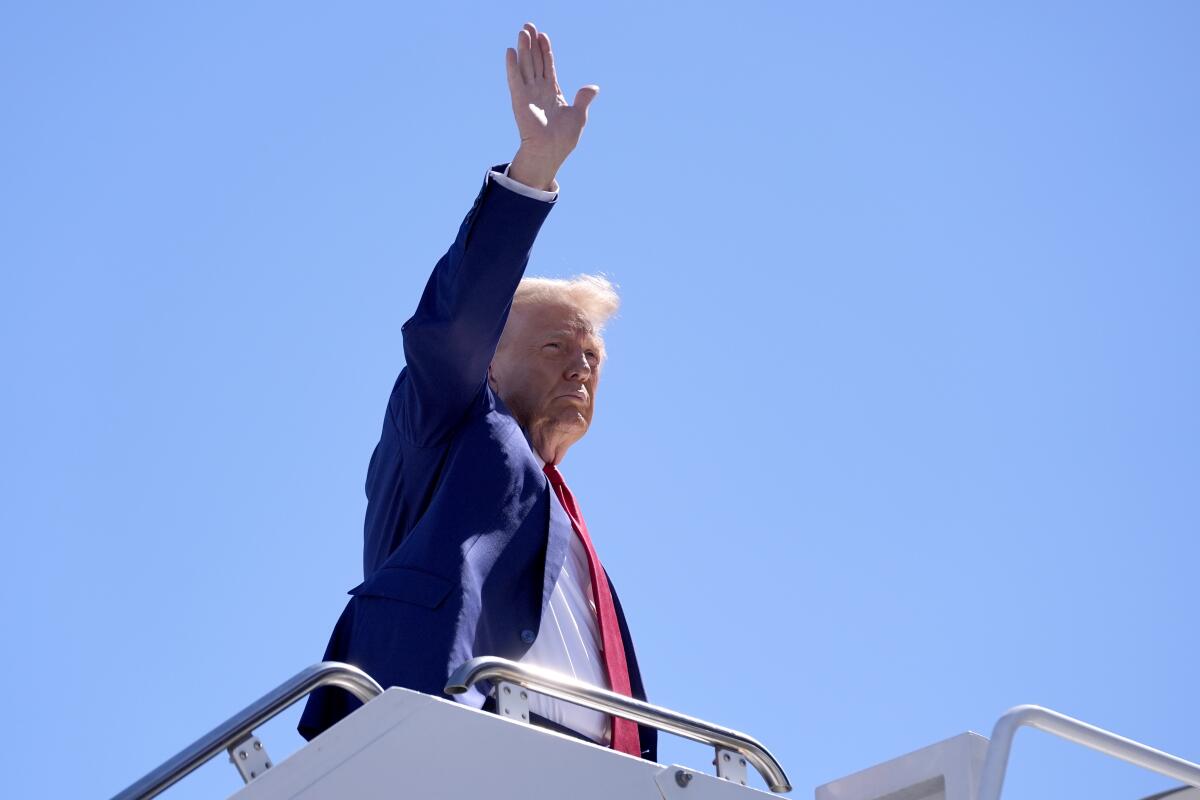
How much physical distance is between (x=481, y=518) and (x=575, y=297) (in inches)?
55.3

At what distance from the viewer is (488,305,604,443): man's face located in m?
5.57

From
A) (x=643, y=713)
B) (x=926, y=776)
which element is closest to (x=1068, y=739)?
(x=926, y=776)

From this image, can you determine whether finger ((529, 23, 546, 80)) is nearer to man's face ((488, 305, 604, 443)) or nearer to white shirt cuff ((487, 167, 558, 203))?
white shirt cuff ((487, 167, 558, 203))

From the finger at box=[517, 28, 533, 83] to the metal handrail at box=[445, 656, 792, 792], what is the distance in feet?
5.84

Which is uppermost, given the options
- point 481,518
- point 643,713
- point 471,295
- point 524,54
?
point 524,54

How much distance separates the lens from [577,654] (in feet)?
15.4

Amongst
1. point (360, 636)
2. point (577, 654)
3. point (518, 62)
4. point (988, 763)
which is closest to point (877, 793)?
point (988, 763)

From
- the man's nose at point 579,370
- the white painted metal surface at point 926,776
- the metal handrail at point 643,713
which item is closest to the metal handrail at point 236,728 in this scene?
the metal handrail at point 643,713

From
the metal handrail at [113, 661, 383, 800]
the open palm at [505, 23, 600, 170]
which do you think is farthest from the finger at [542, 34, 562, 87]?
the metal handrail at [113, 661, 383, 800]

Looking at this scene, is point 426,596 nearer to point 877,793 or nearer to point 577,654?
point 577,654

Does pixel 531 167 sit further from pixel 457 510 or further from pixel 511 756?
pixel 511 756

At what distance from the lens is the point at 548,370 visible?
5609 millimetres

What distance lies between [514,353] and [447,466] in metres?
0.95

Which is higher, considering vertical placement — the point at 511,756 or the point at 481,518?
the point at 481,518
